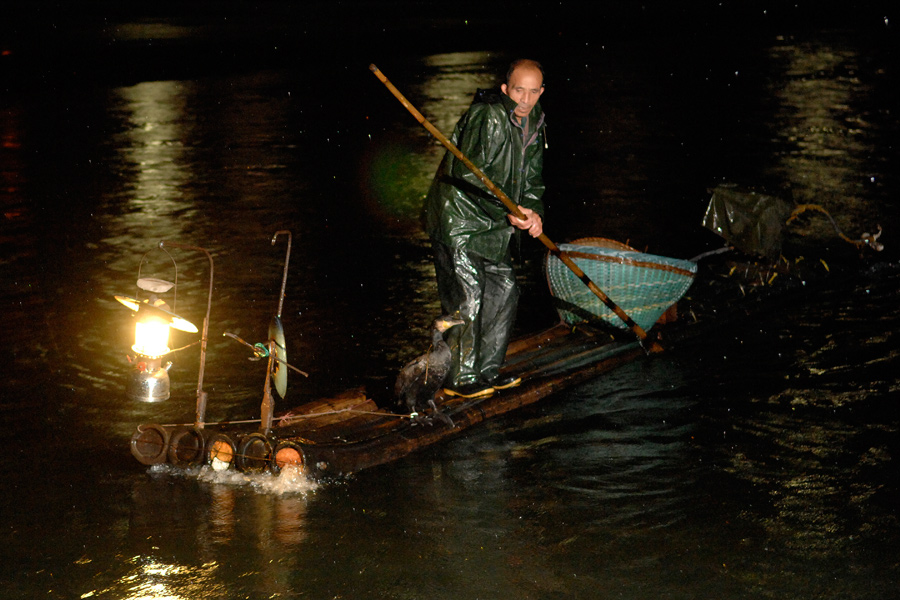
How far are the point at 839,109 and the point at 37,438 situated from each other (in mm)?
15006

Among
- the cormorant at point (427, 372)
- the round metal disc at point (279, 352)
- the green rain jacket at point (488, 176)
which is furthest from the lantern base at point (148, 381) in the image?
the green rain jacket at point (488, 176)

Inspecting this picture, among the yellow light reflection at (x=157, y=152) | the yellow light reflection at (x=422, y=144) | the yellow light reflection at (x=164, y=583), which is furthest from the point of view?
the yellow light reflection at (x=422, y=144)

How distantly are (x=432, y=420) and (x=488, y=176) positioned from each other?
146 centimetres

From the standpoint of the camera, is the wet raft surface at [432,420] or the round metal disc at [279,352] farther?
the wet raft surface at [432,420]

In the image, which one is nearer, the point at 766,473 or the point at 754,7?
the point at 766,473

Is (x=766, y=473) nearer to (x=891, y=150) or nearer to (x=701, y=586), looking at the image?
(x=701, y=586)

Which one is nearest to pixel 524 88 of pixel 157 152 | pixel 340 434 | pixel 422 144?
pixel 340 434

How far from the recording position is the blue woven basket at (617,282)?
7.06m

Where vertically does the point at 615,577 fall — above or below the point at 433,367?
below

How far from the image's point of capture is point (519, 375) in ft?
21.5

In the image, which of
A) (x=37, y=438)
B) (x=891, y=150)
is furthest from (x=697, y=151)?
(x=37, y=438)

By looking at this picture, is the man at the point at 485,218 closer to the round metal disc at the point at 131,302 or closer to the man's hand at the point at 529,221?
the man's hand at the point at 529,221

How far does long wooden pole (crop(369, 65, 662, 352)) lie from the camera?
17.4 ft

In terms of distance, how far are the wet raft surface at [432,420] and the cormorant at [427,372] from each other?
0.52ft
